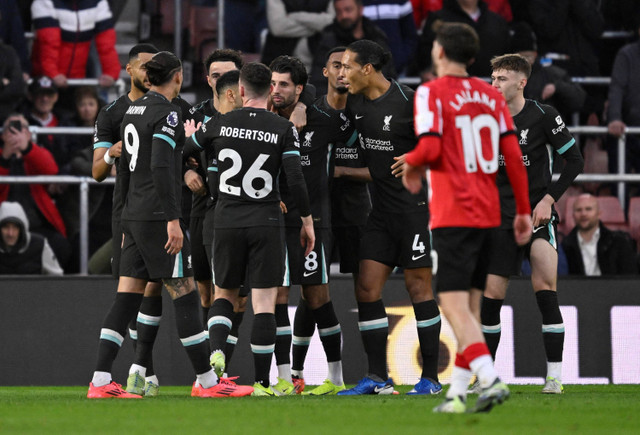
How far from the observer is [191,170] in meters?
8.87

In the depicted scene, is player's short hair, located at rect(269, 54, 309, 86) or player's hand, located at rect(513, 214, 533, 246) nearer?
player's hand, located at rect(513, 214, 533, 246)

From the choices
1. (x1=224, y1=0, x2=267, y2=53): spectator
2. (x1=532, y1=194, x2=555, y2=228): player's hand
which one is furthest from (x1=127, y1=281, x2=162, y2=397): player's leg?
(x1=224, y1=0, x2=267, y2=53): spectator

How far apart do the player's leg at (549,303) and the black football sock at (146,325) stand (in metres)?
2.77

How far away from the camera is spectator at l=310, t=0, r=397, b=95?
42.5 feet

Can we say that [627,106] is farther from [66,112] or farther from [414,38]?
[66,112]

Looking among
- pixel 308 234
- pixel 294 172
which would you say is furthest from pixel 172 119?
pixel 308 234

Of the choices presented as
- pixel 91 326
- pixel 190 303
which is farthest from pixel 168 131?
pixel 91 326

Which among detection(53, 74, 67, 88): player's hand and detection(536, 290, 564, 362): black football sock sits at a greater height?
detection(53, 74, 67, 88): player's hand

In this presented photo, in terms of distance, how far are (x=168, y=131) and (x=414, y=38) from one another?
6615 millimetres

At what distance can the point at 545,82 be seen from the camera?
13.0 m

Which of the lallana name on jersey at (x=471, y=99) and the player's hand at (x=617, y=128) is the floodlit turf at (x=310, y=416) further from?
the player's hand at (x=617, y=128)

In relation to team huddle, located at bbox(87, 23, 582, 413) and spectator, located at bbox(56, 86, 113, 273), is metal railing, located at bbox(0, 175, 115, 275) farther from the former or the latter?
team huddle, located at bbox(87, 23, 582, 413)

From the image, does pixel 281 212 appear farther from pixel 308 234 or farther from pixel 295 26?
pixel 295 26

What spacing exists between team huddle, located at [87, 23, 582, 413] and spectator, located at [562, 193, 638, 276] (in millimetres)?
2805
